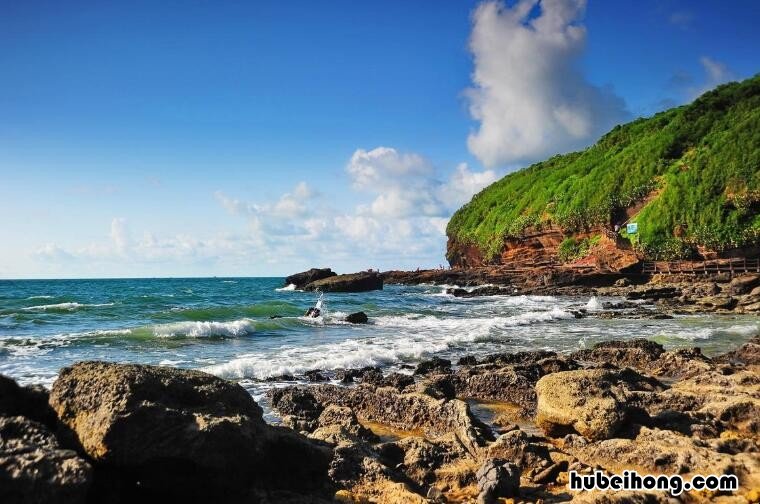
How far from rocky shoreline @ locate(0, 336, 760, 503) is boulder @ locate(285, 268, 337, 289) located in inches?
2430

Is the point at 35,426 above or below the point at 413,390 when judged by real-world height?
above

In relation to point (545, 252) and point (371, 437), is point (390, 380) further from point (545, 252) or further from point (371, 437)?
point (545, 252)

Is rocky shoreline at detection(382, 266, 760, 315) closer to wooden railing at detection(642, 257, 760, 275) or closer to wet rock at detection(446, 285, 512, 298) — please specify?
wet rock at detection(446, 285, 512, 298)

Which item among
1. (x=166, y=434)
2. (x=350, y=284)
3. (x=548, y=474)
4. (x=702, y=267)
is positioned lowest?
(x=548, y=474)

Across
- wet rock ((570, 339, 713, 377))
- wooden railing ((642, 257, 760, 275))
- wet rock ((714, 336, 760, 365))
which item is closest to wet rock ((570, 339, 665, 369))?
wet rock ((570, 339, 713, 377))

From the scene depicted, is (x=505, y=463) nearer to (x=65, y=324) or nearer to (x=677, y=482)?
(x=677, y=482)

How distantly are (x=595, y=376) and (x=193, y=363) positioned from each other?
38.8ft

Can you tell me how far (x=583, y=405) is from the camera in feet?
24.4

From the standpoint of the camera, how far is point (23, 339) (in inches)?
813

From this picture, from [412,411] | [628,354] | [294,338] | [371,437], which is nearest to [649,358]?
[628,354]

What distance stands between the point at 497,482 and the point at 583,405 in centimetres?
257

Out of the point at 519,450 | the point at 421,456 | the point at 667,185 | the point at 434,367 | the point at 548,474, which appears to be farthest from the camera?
the point at 667,185

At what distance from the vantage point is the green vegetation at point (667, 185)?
147 ft

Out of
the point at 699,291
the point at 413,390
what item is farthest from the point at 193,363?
the point at 699,291
